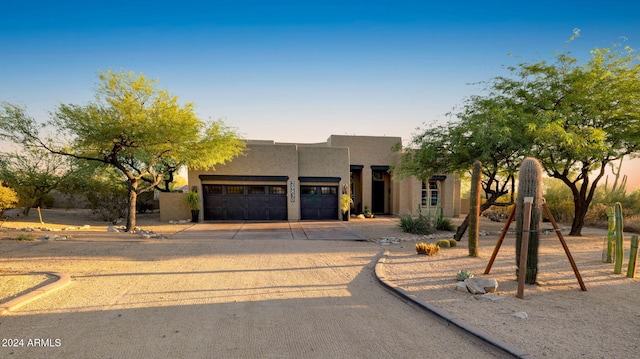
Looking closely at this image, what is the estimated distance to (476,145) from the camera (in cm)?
1080

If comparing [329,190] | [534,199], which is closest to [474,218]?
[534,199]

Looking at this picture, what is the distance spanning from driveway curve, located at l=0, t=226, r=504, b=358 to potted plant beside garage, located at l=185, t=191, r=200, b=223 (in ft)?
29.6

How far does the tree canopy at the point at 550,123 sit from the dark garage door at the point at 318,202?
24.4 ft

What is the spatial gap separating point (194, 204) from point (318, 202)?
747 centimetres

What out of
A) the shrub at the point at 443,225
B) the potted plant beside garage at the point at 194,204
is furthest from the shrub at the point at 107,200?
the shrub at the point at 443,225

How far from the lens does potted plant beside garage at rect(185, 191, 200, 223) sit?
17031 mm

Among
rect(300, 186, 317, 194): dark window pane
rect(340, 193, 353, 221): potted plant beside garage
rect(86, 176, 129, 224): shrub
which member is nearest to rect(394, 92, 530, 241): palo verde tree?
rect(340, 193, 353, 221): potted plant beside garage

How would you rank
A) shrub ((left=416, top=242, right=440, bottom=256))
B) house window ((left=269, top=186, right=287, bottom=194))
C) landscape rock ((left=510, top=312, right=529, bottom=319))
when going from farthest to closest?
house window ((left=269, top=186, right=287, bottom=194))
shrub ((left=416, top=242, right=440, bottom=256))
landscape rock ((left=510, top=312, right=529, bottom=319))

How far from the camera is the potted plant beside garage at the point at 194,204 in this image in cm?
1703

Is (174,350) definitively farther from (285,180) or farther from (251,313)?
(285,180)

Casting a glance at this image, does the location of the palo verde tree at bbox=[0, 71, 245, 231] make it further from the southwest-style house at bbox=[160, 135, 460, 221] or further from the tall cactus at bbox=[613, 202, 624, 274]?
the tall cactus at bbox=[613, 202, 624, 274]

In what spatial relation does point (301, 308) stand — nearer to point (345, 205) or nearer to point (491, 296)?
point (491, 296)

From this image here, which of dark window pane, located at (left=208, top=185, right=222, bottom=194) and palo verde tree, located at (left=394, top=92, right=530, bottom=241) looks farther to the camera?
dark window pane, located at (left=208, top=185, right=222, bottom=194)

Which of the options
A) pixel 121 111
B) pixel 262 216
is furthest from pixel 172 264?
pixel 262 216
